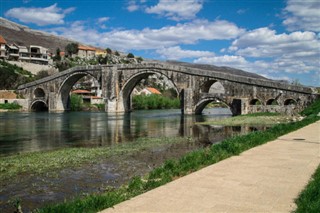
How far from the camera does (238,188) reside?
693 cm

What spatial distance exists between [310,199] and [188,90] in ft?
152

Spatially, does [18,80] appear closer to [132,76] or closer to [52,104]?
[52,104]

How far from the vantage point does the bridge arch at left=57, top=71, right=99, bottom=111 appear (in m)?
65.9

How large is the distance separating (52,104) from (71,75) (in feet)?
23.3

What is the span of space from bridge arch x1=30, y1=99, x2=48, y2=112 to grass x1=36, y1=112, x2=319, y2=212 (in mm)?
61923

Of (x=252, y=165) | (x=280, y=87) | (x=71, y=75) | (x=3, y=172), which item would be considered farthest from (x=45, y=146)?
(x=71, y=75)

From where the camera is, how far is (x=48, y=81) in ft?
226

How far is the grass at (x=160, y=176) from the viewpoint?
6.25 m

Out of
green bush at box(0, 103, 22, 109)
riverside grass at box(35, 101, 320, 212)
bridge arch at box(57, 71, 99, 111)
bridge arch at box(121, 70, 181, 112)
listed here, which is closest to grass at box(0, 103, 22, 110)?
green bush at box(0, 103, 22, 109)

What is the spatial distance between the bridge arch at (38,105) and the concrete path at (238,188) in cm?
6492

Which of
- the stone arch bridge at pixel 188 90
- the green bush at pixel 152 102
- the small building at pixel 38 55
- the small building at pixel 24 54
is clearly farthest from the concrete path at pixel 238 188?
the small building at pixel 38 55

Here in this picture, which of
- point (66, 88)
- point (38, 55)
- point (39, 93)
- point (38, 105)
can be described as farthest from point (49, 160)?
point (38, 55)

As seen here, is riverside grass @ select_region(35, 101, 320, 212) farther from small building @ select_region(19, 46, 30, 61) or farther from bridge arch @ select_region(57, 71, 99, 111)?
small building @ select_region(19, 46, 30, 61)

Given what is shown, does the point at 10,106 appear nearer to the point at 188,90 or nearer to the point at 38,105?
the point at 38,105
